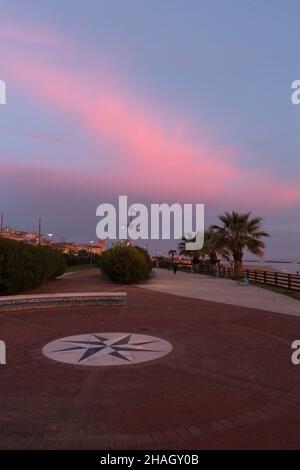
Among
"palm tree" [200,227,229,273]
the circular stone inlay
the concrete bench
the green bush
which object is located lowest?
the circular stone inlay

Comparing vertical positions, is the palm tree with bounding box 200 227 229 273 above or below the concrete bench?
above

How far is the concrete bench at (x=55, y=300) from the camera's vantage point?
12.9 meters

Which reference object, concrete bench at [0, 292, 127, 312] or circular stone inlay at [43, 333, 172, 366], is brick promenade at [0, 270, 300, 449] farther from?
concrete bench at [0, 292, 127, 312]

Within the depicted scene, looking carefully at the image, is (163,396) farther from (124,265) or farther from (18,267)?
(124,265)

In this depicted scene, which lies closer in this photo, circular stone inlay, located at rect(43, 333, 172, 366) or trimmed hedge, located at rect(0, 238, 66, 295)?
circular stone inlay, located at rect(43, 333, 172, 366)

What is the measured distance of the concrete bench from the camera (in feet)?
42.5

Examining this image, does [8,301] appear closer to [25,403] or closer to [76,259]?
[25,403]

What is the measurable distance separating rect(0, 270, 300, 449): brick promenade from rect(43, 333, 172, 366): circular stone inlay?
256 mm

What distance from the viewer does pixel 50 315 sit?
12203 mm

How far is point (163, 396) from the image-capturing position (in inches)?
215
